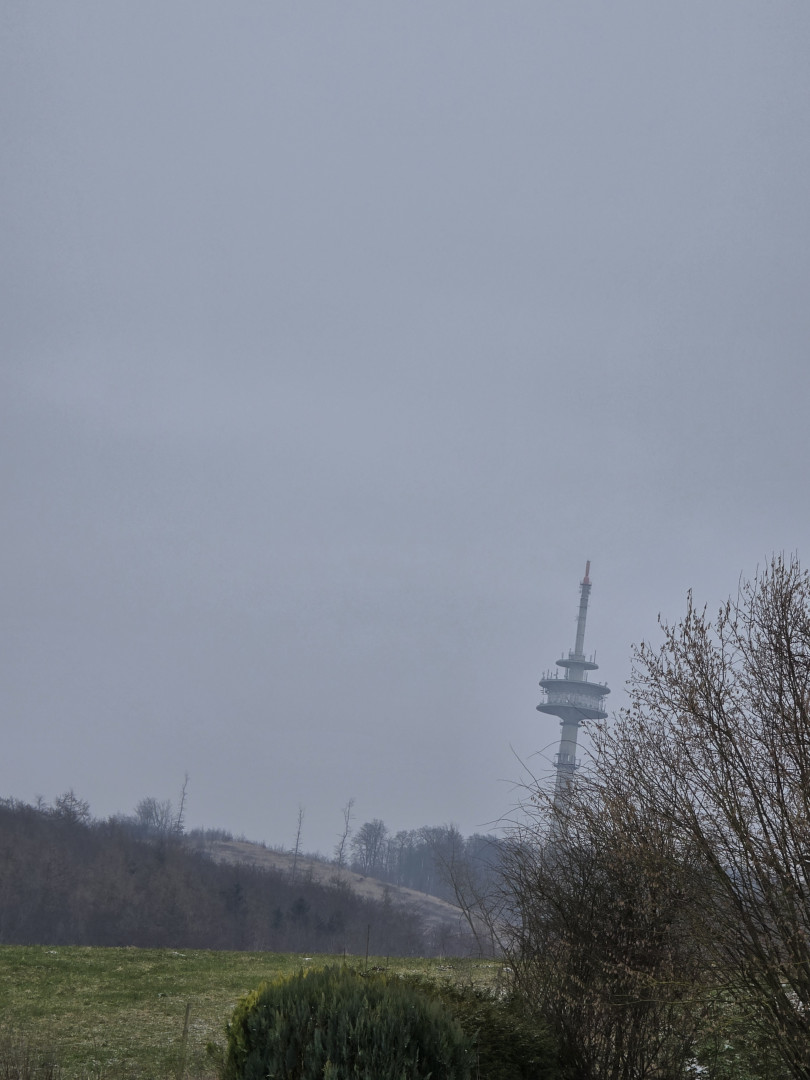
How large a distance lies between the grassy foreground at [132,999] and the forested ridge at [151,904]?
→ 150 ft

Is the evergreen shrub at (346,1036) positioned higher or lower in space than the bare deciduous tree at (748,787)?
lower

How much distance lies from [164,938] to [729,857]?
222 feet

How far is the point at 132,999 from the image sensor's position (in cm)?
1538

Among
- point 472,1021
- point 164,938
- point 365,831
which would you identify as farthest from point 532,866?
point 365,831

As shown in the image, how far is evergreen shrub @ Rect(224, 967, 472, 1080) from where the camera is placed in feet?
19.1

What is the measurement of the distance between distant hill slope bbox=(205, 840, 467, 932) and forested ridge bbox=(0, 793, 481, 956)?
21.3m

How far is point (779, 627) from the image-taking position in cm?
764

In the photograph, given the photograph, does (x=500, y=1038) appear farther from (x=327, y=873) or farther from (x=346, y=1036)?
(x=327, y=873)

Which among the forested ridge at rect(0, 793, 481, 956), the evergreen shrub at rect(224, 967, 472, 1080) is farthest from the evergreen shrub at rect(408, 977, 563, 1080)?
the forested ridge at rect(0, 793, 481, 956)

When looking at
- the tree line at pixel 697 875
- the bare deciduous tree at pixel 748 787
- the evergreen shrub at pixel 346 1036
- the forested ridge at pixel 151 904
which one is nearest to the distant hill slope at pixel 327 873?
the forested ridge at pixel 151 904

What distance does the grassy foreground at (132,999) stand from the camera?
1156cm

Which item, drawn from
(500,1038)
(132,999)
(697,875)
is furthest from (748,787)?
(132,999)

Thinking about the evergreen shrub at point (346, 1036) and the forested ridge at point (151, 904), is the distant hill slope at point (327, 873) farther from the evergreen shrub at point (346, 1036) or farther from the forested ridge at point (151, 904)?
the evergreen shrub at point (346, 1036)

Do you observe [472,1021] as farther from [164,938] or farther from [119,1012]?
[164,938]
